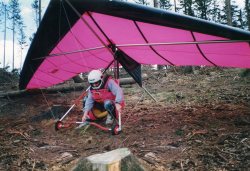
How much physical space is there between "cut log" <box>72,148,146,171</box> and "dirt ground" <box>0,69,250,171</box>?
466 mm

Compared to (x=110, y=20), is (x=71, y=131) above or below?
below

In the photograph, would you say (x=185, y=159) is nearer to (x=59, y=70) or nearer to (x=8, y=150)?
(x=8, y=150)

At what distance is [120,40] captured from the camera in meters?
5.57

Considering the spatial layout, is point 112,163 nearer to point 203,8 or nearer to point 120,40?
point 120,40

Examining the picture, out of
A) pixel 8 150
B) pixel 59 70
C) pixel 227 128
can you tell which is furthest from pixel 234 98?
pixel 8 150

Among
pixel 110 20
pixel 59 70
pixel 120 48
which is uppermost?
pixel 110 20

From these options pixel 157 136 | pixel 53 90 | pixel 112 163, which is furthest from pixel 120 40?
pixel 53 90

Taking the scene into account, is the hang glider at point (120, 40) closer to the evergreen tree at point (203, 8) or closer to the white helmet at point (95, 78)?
the white helmet at point (95, 78)

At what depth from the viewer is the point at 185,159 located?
133 inches

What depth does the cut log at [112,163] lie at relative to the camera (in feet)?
8.96

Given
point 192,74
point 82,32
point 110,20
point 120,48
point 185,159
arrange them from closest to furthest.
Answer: point 185,159 < point 110,20 < point 82,32 < point 120,48 < point 192,74

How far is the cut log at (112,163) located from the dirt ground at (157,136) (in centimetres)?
47

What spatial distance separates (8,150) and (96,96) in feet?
5.86

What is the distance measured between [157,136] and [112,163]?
67.7 inches
